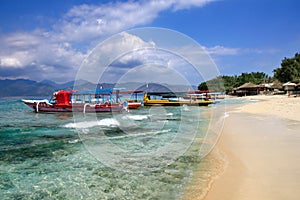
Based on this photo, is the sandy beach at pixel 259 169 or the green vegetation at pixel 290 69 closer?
the sandy beach at pixel 259 169

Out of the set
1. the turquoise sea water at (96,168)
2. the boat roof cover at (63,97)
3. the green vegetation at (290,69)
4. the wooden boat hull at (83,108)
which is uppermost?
the green vegetation at (290,69)

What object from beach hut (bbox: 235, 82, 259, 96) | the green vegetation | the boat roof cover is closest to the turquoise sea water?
the boat roof cover

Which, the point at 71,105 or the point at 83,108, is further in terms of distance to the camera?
the point at 71,105

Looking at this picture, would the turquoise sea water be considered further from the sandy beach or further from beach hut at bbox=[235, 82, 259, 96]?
beach hut at bbox=[235, 82, 259, 96]

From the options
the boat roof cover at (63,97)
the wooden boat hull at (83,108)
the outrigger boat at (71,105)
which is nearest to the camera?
the wooden boat hull at (83,108)

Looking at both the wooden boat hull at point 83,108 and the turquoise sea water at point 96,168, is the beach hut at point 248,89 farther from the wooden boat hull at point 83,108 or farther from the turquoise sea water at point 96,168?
the turquoise sea water at point 96,168

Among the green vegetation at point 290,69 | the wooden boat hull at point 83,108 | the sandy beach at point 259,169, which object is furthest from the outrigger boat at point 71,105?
the green vegetation at point 290,69

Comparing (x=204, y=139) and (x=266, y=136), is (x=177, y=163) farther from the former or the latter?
(x=266, y=136)

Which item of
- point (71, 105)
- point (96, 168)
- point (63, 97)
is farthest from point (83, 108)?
point (96, 168)

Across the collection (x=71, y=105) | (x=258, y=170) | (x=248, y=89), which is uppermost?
(x=248, y=89)

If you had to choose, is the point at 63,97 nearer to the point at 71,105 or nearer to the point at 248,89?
the point at 71,105

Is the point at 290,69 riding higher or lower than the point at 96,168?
higher

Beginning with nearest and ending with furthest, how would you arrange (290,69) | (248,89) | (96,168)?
(96,168), (290,69), (248,89)

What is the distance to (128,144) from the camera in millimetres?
11570
